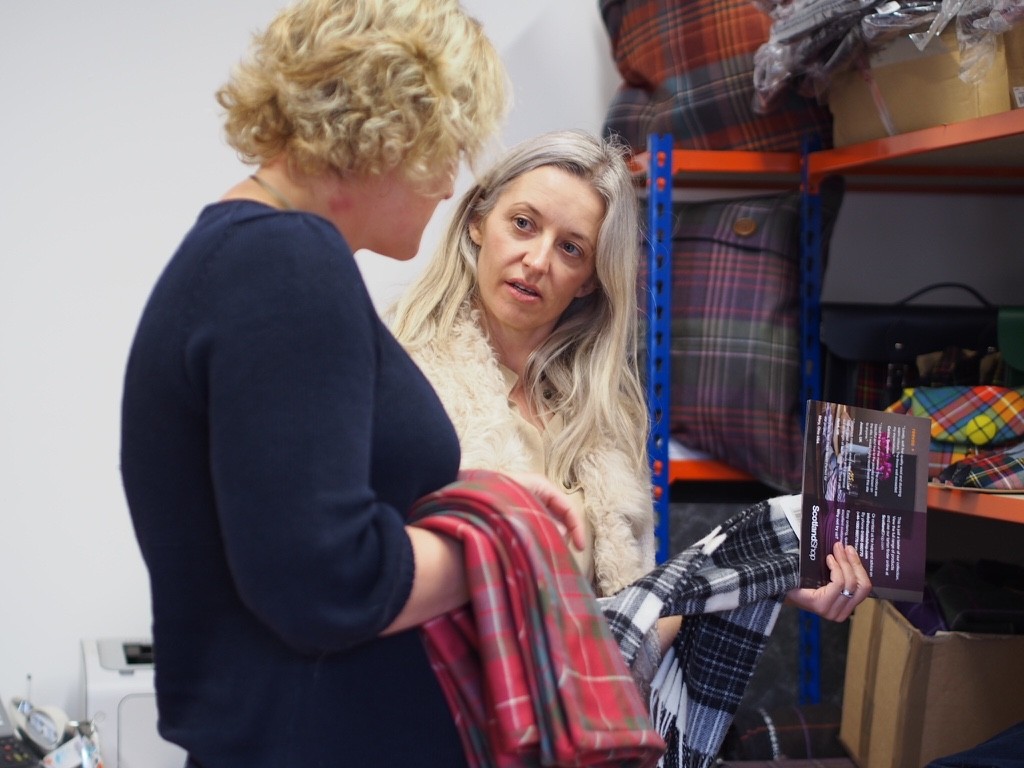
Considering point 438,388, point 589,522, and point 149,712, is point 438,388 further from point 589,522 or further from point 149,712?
point 149,712

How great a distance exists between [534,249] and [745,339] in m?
0.65

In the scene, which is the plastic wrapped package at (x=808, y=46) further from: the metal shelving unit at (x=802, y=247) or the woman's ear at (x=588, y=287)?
the woman's ear at (x=588, y=287)

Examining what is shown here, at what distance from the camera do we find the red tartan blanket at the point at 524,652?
844 mm

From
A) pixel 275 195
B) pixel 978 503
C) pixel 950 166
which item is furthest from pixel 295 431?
pixel 950 166

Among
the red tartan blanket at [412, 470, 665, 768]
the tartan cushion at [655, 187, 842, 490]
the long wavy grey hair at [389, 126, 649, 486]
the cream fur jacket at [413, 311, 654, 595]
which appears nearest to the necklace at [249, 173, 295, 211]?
the red tartan blanket at [412, 470, 665, 768]

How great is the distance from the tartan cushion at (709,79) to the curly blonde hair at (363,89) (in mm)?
1424

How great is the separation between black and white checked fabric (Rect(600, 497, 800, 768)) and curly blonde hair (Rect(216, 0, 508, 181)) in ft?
2.55

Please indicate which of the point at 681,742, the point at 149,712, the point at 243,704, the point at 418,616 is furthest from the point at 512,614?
the point at 149,712

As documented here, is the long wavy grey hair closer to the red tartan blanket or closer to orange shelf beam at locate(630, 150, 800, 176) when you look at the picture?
orange shelf beam at locate(630, 150, 800, 176)

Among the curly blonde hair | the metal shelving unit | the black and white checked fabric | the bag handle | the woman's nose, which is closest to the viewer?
the curly blonde hair

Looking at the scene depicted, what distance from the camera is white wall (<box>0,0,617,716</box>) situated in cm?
237

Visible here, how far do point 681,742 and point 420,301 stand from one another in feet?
2.54

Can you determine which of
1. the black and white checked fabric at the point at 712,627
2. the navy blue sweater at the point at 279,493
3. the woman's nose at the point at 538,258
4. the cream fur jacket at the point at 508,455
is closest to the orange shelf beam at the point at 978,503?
the black and white checked fabric at the point at 712,627

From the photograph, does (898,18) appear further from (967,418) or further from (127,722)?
(127,722)
